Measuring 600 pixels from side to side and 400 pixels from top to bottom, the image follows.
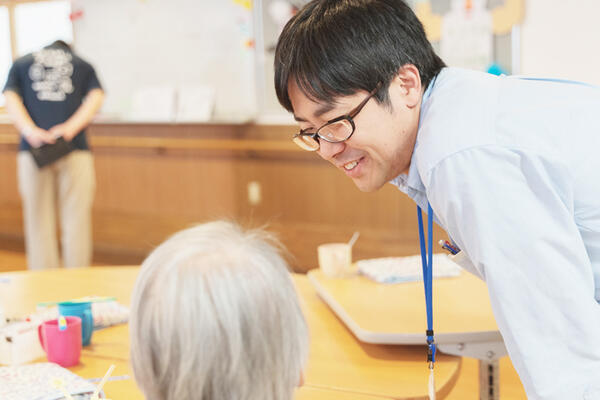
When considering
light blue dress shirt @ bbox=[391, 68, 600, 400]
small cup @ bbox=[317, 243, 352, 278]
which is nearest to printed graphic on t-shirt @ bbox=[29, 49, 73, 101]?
small cup @ bbox=[317, 243, 352, 278]

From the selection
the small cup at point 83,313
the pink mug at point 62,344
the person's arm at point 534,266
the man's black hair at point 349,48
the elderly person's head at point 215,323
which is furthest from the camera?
the small cup at point 83,313

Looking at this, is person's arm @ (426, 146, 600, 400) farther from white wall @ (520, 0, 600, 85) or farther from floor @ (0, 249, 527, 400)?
white wall @ (520, 0, 600, 85)

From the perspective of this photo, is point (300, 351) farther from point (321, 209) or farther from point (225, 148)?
point (225, 148)

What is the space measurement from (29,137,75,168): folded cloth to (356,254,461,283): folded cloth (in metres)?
2.67

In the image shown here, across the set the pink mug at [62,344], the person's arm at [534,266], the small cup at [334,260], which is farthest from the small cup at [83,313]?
the person's arm at [534,266]

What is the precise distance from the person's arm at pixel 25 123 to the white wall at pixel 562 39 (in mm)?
2778

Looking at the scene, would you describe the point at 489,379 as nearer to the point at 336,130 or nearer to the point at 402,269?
the point at 402,269

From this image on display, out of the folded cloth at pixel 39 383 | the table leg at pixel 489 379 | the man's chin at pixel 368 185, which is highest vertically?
the man's chin at pixel 368 185

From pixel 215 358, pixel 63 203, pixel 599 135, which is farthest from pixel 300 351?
pixel 63 203

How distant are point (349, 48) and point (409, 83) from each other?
0.13 m

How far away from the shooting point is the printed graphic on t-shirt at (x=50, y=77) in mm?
4270

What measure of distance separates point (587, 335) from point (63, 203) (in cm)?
388

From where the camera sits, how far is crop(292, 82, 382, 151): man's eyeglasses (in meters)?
1.21

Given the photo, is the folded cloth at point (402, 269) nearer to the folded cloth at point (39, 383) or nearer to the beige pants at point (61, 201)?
the folded cloth at point (39, 383)
